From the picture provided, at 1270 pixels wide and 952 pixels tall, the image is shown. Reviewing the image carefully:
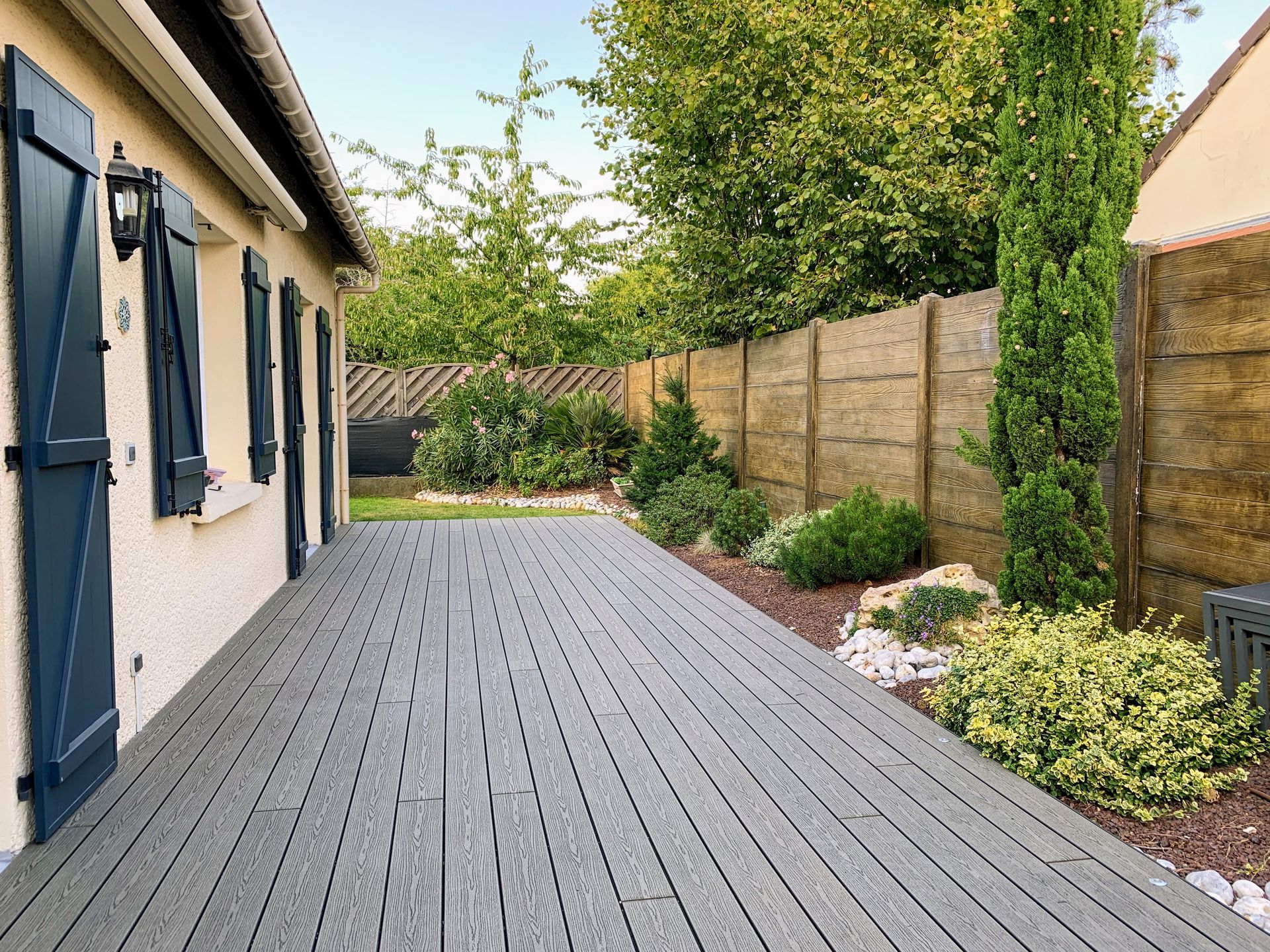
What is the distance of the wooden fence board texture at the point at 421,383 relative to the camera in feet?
42.5

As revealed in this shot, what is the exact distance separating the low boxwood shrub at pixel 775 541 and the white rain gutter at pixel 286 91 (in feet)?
13.2

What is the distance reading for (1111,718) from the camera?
2863 mm

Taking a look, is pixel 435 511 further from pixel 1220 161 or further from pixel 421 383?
pixel 1220 161

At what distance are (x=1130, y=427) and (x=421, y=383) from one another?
36.4 ft

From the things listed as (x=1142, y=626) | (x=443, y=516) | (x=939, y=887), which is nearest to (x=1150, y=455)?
(x=1142, y=626)

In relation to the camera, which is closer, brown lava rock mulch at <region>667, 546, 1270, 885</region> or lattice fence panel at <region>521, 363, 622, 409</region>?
brown lava rock mulch at <region>667, 546, 1270, 885</region>

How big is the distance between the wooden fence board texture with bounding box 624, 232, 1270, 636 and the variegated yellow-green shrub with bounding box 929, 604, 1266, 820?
0.48 meters

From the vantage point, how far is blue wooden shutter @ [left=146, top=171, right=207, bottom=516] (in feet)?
11.6

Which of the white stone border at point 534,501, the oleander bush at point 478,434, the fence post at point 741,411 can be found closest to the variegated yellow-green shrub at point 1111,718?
the fence post at point 741,411

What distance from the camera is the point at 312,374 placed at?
7.88m

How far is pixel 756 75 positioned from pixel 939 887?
6865 millimetres

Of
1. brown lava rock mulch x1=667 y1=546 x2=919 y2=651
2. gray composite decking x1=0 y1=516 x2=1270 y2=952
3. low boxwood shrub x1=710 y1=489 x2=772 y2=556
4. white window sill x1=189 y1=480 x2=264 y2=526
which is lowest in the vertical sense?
gray composite decking x1=0 y1=516 x2=1270 y2=952

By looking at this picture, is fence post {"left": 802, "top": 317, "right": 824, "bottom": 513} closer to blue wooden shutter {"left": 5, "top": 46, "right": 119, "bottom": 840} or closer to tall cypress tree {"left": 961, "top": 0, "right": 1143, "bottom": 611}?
tall cypress tree {"left": 961, "top": 0, "right": 1143, "bottom": 611}

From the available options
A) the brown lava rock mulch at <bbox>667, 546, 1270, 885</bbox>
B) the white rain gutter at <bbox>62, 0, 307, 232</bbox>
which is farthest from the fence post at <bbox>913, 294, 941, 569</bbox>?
the white rain gutter at <bbox>62, 0, 307, 232</bbox>
